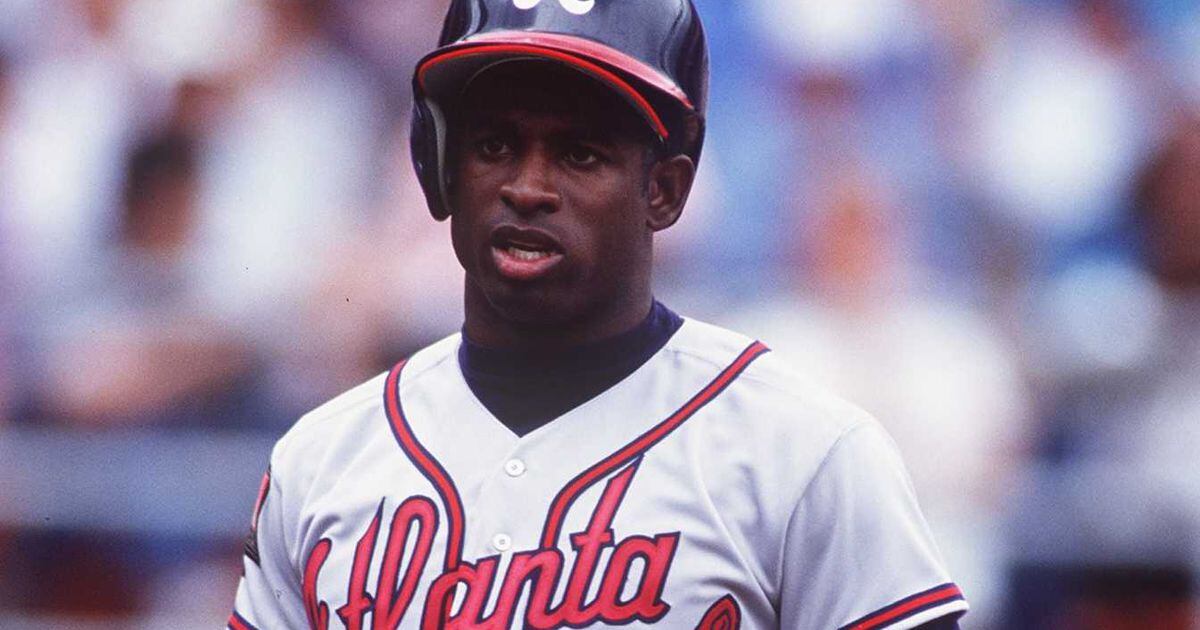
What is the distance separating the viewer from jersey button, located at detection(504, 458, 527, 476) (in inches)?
93.2

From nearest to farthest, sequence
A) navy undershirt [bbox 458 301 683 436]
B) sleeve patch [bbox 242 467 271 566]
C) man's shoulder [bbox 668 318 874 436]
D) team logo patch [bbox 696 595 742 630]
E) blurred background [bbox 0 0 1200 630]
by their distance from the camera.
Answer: team logo patch [bbox 696 595 742 630], man's shoulder [bbox 668 318 874 436], navy undershirt [bbox 458 301 683 436], sleeve patch [bbox 242 467 271 566], blurred background [bbox 0 0 1200 630]

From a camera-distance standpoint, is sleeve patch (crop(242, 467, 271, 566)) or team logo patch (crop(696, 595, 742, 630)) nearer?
team logo patch (crop(696, 595, 742, 630))

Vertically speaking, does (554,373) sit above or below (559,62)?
Answer: below

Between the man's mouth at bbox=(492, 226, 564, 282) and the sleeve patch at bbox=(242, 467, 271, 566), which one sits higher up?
the man's mouth at bbox=(492, 226, 564, 282)

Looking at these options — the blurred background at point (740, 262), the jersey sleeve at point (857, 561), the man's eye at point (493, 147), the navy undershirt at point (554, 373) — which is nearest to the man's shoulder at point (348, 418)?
the navy undershirt at point (554, 373)

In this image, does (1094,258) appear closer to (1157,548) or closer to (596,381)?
(1157,548)

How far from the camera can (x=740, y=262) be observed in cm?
527

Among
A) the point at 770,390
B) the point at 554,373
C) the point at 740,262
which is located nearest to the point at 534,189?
the point at 554,373

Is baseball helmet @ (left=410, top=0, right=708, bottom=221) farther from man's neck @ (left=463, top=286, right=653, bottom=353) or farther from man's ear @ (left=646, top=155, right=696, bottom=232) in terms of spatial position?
man's neck @ (left=463, top=286, right=653, bottom=353)

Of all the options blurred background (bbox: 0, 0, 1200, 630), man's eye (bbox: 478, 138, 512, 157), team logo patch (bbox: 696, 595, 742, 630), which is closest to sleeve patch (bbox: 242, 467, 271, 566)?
man's eye (bbox: 478, 138, 512, 157)

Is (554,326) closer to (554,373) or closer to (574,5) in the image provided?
(554,373)

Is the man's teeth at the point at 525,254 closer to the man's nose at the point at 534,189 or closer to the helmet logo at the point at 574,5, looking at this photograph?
the man's nose at the point at 534,189

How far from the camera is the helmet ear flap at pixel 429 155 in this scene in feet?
7.93

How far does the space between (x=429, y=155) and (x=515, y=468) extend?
410 mm
